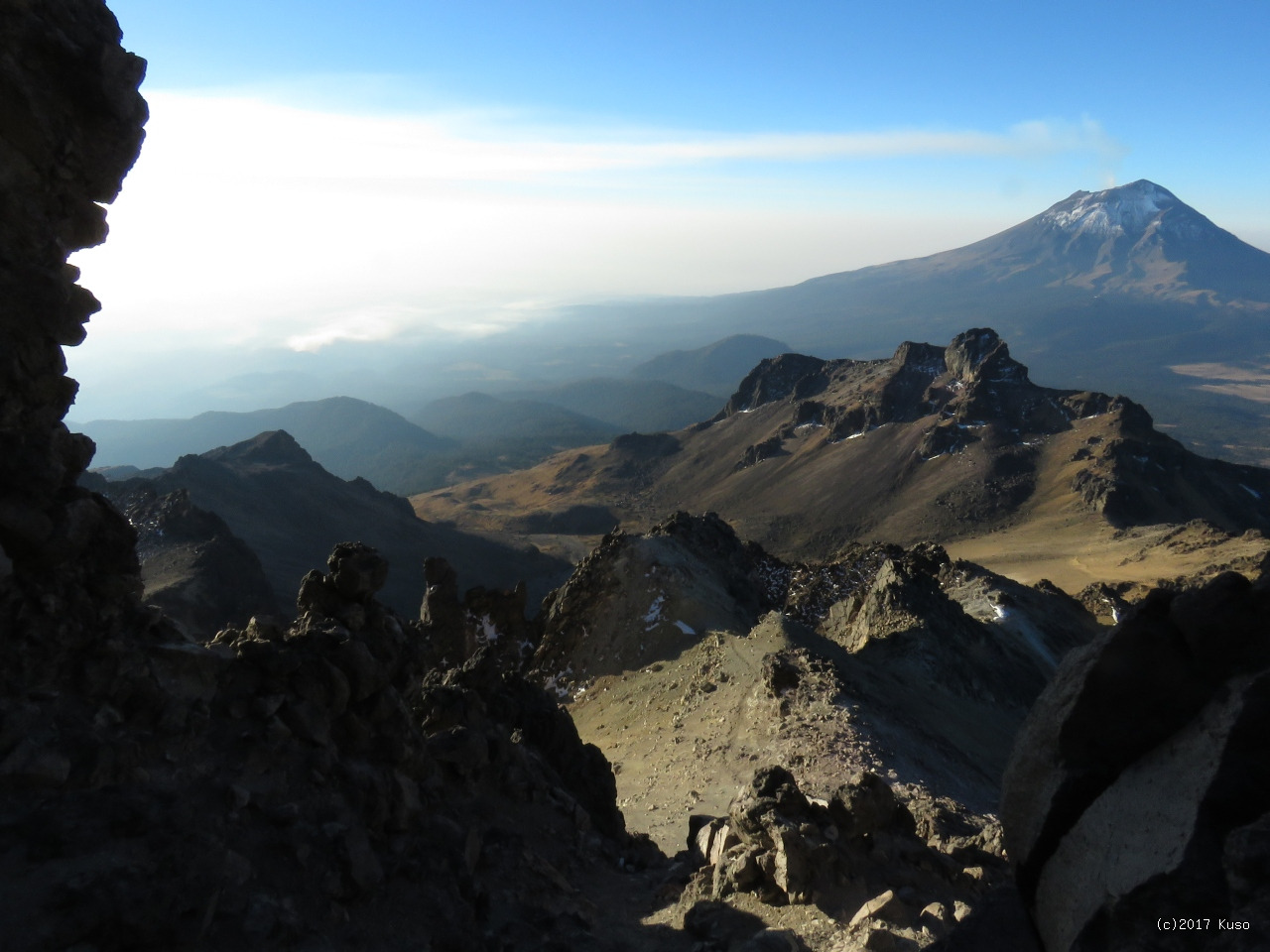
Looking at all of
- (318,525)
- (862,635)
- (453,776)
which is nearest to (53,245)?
(453,776)

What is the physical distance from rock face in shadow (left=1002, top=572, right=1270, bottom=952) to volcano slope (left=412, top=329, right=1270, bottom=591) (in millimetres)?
52683

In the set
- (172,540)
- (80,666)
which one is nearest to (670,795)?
(80,666)

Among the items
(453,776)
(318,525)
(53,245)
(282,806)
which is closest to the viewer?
(282,806)

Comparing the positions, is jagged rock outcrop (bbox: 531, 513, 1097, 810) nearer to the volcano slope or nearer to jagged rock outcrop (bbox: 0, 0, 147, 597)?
jagged rock outcrop (bbox: 0, 0, 147, 597)

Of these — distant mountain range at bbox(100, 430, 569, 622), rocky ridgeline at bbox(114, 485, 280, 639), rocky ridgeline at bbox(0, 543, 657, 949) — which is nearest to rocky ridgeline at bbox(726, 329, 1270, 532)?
distant mountain range at bbox(100, 430, 569, 622)

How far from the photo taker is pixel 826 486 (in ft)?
343

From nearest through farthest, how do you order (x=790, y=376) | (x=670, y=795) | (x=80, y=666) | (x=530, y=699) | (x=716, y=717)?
1. (x=80, y=666)
2. (x=530, y=699)
3. (x=670, y=795)
4. (x=716, y=717)
5. (x=790, y=376)

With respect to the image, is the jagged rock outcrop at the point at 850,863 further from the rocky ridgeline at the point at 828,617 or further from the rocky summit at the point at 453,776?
the rocky ridgeline at the point at 828,617

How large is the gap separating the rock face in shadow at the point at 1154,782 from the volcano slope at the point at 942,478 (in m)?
52.7

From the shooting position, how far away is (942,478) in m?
96.7

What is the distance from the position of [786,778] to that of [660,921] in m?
2.86

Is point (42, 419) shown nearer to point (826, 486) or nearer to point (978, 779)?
point (978, 779)

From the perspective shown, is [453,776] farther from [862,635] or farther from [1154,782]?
[862,635]

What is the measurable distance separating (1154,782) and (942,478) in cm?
9509
